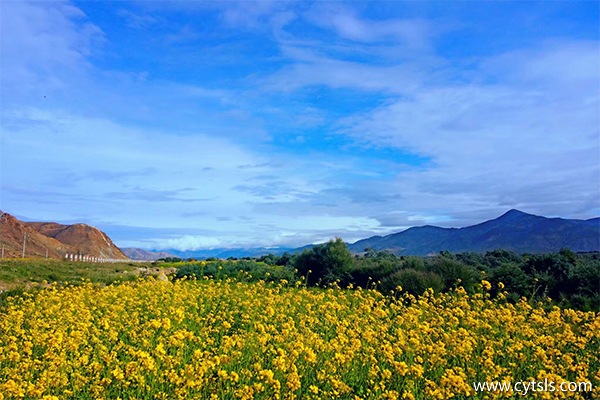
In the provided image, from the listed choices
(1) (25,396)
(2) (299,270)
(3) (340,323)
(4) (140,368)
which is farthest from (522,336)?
(2) (299,270)

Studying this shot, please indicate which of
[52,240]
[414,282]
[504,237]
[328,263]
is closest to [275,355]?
[414,282]

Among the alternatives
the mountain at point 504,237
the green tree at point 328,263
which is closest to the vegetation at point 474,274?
the green tree at point 328,263

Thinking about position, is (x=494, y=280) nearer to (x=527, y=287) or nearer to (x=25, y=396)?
(x=527, y=287)

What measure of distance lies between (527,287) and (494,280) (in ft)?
3.28

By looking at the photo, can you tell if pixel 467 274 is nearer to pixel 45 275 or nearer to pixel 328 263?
pixel 328 263

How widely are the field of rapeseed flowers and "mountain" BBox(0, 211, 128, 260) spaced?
45335mm

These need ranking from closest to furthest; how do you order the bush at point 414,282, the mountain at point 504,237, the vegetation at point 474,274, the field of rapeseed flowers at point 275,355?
the field of rapeseed flowers at point 275,355 < the vegetation at point 474,274 < the bush at point 414,282 < the mountain at point 504,237

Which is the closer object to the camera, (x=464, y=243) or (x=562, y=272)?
(x=562, y=272)

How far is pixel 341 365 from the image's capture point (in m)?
5.65

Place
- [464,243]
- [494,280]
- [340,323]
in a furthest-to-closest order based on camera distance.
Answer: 1. [464,243]
2. [494,280]
3. [340,323]

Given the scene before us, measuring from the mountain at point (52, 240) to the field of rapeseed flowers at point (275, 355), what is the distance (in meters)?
45.3

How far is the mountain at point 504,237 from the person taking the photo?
276 feet

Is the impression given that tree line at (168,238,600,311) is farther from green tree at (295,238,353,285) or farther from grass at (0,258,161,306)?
grass at (0,258,161,306)

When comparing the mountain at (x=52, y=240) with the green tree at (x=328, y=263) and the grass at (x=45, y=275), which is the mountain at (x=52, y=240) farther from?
the green tree at (x=328, y=263)
